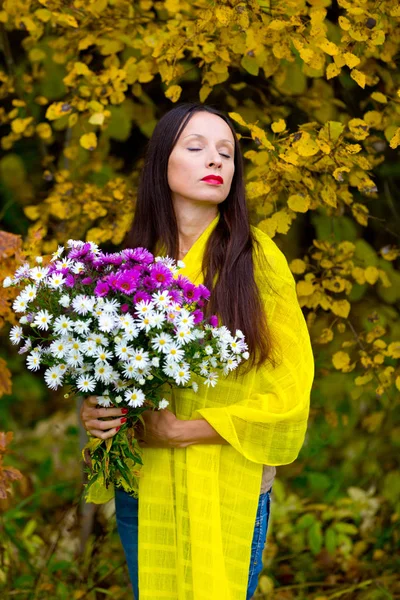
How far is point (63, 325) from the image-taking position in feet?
5.10

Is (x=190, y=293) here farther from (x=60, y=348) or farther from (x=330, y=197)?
(x=330, y=197)

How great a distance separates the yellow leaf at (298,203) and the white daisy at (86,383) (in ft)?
2.62

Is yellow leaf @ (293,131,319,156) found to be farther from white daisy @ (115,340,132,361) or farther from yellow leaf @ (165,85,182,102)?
white daisy @ (115,340,132,361)

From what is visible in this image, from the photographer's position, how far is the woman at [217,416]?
1750 mm

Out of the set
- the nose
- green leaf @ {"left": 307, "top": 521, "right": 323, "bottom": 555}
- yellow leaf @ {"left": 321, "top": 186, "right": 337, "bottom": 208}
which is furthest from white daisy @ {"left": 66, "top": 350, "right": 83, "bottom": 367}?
green leaf @ {"left": 307, "top": 521, "right": 323, "bottom": 555}

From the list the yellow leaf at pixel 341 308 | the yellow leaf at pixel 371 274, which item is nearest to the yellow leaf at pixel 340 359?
the yellow leaf at pixel 341 308

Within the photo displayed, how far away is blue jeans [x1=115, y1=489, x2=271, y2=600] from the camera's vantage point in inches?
73.3

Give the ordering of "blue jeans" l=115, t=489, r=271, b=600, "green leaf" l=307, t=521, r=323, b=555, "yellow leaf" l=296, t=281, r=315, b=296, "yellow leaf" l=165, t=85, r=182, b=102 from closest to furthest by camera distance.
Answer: "blue jeans" l=115, t=489, r=271, b=600, "yellow leaf" l=165, t=85, r=182, b=102, "yellow leaf" l=296, t=281, r=315, b=296, "green leaf" l=307, t=521, r=323, b=555

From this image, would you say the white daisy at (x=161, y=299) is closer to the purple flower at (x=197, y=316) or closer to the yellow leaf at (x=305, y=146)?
the purple flower at (x=197, y=316)

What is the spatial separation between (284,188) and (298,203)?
0.09 meters

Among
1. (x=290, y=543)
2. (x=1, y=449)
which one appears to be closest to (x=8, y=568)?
(x=1, y=449)

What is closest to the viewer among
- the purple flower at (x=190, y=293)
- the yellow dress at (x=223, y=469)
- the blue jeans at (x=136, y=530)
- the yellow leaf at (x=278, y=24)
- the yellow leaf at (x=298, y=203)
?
the purple flower at (x=190, y=293)

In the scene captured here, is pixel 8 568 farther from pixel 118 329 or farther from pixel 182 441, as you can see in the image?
pixel 118 329

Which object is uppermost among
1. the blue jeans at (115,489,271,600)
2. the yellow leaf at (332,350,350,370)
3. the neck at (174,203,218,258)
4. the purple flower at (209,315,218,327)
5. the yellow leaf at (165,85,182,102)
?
the yellow leaf at (165,85,182,102)
